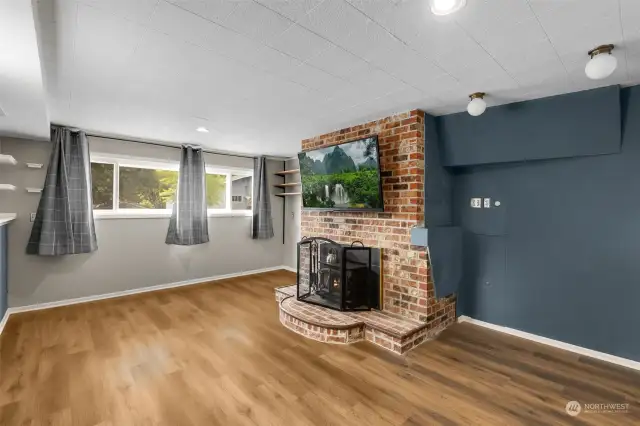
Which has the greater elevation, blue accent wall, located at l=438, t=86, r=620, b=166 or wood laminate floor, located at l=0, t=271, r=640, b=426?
blue accent wall, located at l=438, t=86, r=620, b=166

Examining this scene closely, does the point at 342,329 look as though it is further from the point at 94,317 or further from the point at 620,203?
Answer: the point at 94,317

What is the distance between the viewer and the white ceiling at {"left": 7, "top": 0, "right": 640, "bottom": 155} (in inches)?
56.5

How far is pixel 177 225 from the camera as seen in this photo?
453 cm

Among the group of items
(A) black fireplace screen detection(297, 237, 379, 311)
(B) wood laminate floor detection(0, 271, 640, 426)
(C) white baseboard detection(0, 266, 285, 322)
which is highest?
(A) black fireplace screen detection(297, 237, 379, 311)

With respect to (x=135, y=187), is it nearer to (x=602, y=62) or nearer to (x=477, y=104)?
(x=477, y=104)

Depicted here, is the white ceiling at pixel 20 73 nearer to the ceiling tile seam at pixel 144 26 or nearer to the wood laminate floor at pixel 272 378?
the ceiling tile seam at pixel 144 26

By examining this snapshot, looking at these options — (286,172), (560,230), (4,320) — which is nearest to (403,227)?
(560,230)

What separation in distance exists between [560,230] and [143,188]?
5.23 m

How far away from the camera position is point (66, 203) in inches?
142

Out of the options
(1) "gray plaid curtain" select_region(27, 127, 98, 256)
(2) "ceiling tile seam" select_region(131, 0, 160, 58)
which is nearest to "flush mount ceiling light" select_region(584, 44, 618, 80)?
(2) "ceiling tile seam" select_region(131, 0, 160, 58)

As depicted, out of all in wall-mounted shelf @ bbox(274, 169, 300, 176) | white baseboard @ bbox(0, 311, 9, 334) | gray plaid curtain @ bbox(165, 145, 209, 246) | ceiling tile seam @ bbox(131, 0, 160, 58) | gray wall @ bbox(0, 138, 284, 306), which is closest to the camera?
ceiling tile seam @ bbox(131, 0, 160, 58)

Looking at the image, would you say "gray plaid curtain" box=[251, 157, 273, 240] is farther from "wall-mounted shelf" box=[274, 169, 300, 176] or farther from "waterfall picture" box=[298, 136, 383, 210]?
"waterfall picture" box=[298, 136, 383, 210]

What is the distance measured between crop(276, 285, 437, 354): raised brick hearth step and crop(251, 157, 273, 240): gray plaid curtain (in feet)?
8.28

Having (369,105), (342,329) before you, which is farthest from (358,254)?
(369,105)
